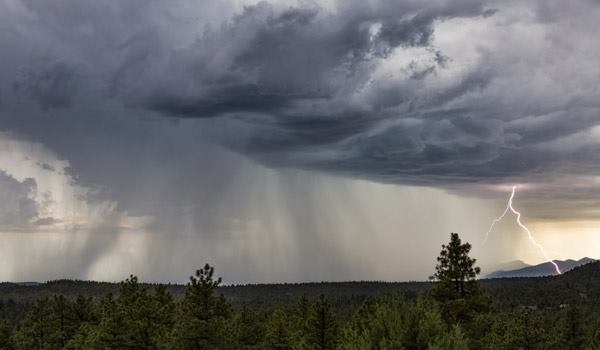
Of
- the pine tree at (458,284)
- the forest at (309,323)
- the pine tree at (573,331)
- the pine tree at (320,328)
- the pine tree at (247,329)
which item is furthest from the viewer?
the pine tree at (247,329)

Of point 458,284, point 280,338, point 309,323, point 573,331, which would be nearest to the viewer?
point 458,284

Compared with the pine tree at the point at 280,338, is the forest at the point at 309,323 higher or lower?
higher

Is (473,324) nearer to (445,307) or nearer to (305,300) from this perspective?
(445,307)

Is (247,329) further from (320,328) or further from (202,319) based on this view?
(202,319)

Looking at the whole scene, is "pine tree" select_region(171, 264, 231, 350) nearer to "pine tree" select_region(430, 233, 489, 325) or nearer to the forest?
the forest

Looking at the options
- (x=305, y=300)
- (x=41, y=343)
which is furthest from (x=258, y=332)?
(x=41, y=343)

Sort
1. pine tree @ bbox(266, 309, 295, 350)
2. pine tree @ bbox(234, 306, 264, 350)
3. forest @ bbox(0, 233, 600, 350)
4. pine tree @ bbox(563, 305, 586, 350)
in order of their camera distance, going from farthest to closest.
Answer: pine tree @ bbox(234, 306, 264, 350) < pine tree @ bbox(563, 305, 586, 350) < pine tree @ bbox(266, 309, 295, 350) < forest @ bbox(0, 233, 600, 350)

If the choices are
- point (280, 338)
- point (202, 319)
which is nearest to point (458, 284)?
point (202, 319)

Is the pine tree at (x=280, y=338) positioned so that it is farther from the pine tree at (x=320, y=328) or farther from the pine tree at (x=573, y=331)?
the pine tree at (x=573, y=331)

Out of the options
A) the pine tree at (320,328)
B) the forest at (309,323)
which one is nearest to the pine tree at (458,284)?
the forest at (309,323)

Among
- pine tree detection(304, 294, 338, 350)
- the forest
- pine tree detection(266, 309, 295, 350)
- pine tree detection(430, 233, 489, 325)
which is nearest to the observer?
the forest

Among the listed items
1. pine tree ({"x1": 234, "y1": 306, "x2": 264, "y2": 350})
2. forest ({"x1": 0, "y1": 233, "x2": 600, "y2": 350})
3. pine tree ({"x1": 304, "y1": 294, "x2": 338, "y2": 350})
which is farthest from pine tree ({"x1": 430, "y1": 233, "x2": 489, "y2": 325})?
pine tree ({"x1": 234, "y1": 306, "x2": 264, "y2": 350})

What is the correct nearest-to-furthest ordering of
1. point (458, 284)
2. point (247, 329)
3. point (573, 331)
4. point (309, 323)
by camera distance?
point (458, 284), point (309, 323), point (573, 331), point (247, 329)

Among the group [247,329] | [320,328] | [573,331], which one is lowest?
[573,331]
